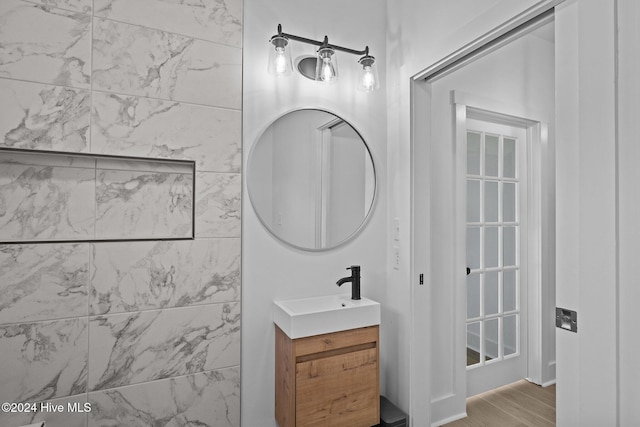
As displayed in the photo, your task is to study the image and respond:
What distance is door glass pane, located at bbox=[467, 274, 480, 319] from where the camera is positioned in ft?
7.97

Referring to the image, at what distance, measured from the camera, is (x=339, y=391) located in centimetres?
164

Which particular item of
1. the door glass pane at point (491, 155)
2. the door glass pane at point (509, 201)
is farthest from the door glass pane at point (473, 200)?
the door glass pane at point (509, 201)

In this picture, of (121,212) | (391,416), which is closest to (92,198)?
(121,212)

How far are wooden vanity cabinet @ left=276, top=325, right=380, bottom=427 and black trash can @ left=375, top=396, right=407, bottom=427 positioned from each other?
8 cm

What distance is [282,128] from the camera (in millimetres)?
1812

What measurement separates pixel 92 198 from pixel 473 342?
8.20ft

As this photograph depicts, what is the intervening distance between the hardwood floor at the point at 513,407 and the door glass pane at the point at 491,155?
5.08 ft

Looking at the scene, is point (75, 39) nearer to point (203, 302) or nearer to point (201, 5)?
point (201, 5)

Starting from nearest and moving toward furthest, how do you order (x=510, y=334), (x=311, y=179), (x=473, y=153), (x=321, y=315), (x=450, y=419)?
(x=321, y=315), (x=311, y=179), (x=450, y=419), (x=473, y=153), (x=510, y=334)

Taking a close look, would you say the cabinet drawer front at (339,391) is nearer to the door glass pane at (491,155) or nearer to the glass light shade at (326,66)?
the glass light shade at (326,66)

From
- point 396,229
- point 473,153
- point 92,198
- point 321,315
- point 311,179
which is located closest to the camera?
point 92,198

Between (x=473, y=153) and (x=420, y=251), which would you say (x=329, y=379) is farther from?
(x=473, y=153)

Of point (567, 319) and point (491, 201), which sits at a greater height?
point (491, 201)

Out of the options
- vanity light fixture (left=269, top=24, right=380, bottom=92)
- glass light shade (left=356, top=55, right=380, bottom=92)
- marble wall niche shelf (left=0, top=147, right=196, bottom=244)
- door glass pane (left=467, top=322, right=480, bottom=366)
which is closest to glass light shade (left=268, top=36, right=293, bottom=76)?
vanity light fixture (left=269, top=24, right=380, bottom=92)
